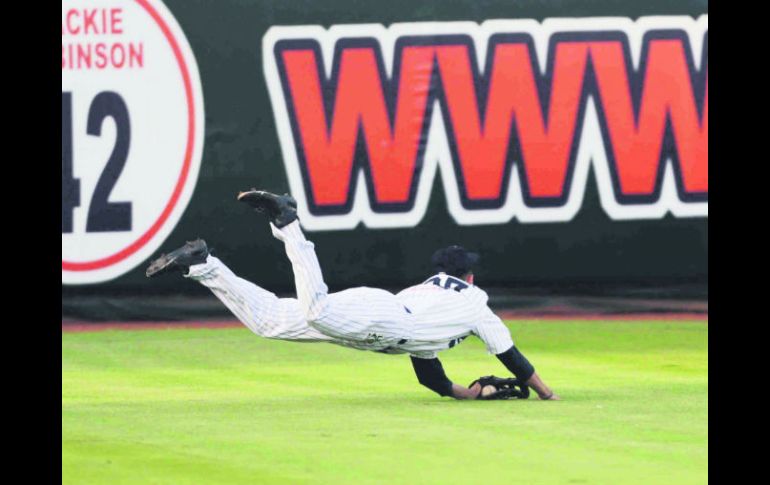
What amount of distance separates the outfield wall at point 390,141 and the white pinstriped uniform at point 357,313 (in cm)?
660

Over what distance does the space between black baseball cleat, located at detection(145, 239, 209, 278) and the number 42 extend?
6.63 metres

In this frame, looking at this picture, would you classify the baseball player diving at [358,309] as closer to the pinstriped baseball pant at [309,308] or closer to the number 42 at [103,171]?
the pinstriped baseball pant at [309,308]

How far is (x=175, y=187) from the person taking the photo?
17.4m

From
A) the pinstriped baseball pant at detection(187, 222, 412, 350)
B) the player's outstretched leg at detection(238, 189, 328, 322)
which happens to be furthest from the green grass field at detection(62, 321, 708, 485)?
the player's outstretched leg at detection(238, 189, 328, 322)

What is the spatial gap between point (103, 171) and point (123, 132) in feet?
1.62

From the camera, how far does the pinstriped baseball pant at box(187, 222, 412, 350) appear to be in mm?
10461

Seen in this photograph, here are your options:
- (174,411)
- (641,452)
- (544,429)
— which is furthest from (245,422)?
(641,452)

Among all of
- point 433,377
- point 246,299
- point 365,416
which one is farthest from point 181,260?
point 433,377

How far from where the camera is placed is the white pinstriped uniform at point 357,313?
34.4 ft

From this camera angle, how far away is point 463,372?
13.8 m

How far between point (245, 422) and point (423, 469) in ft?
7.30

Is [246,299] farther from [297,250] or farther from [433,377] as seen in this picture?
[433,377]

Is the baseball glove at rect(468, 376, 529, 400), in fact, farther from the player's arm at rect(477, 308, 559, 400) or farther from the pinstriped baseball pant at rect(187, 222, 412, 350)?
the pinstriped baseball pant at rect(187, 222, 412, 350)

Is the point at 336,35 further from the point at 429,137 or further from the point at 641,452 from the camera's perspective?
the point at 641,452
